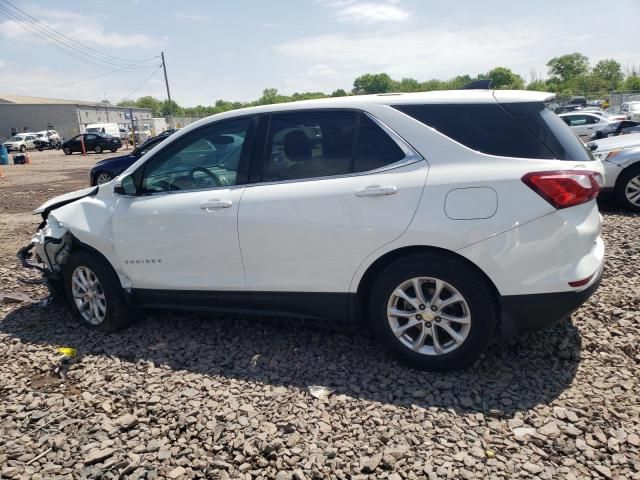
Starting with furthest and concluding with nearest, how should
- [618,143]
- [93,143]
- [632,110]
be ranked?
[93,143] < [632,110] < [618,143]

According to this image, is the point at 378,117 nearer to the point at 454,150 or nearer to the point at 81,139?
the point at 454,150

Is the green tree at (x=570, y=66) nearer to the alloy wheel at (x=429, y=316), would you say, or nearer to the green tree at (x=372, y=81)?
the green tree at (x=372, y=81)

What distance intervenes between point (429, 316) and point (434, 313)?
38 mm

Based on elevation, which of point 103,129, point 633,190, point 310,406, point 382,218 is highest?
point 103,129

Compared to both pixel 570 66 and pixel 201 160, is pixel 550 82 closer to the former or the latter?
pixel 570 66

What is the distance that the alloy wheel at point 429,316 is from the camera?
3.02 metres

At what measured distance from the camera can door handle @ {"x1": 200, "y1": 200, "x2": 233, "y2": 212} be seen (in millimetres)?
3488

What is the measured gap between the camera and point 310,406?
2.98 meters

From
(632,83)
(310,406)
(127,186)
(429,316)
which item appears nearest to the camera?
(310,406)

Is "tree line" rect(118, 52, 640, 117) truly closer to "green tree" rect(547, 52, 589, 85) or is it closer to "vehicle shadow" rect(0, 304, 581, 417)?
"green tree" rect(547, 52, 589, 85)

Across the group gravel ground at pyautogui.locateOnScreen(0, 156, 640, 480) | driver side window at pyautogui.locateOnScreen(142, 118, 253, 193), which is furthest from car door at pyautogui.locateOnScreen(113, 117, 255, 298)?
gravel ground at pyautogui.locateOnScreen(0, 156, 640, 480)

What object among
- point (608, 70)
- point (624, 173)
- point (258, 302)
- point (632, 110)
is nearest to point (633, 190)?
point (624, 173)

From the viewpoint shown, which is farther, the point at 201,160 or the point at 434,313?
the point at 201,160

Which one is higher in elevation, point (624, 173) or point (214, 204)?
point (214, 204)
